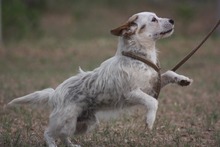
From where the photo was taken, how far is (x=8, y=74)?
1576 cm

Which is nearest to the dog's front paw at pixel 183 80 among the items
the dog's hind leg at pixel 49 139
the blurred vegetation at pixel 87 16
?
the dog's hind leg at pixel 49 139

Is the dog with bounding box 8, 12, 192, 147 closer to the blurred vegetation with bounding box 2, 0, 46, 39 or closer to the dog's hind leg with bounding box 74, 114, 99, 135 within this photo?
the dog's hind leg with bounding box 74, 114, 99, 135

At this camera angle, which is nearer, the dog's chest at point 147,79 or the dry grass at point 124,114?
the dog's chest at point 147,79

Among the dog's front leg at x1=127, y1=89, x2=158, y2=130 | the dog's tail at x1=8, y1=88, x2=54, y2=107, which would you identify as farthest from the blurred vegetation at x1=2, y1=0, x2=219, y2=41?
the dog's front leg at x1=127, y1=89, x2=158, y2=130

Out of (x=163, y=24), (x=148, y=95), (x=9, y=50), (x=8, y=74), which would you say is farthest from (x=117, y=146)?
(x=9, y=50)

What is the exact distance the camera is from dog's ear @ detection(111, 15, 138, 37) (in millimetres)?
7168

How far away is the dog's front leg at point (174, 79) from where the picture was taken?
7293 mm

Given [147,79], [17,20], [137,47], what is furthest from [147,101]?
[17,20]

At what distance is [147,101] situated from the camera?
6.81 meters

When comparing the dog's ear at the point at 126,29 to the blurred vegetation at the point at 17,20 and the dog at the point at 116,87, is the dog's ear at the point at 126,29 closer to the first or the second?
the dog at the point at 116,87

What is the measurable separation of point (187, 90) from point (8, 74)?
5.72 m

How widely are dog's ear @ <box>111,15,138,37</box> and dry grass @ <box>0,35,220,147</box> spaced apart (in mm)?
1452

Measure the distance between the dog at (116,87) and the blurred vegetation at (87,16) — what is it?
15036mm

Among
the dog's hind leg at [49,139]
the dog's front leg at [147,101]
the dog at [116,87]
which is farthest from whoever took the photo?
the dog's hind leg at [49,139]
